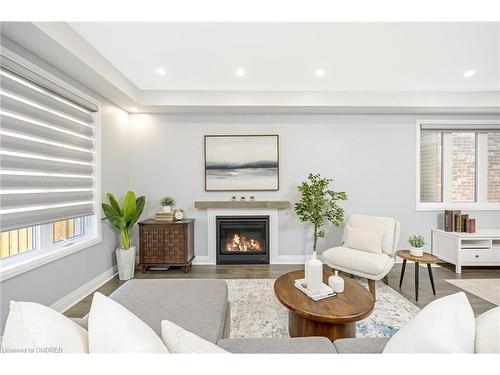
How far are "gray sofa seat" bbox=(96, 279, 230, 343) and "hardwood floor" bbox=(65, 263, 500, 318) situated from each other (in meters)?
1.36

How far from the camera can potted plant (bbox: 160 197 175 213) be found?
3.50 m

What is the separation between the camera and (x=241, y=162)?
371 centimetres

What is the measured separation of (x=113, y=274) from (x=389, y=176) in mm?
4442

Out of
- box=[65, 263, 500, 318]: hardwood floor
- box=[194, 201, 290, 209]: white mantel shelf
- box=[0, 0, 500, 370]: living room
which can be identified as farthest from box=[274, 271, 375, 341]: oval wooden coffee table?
box=[194, 201, 290, 209]: white mantel shelf

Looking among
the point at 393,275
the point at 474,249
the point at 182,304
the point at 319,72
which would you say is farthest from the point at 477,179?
the point at 182,304

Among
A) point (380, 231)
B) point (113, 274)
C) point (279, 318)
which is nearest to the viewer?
point (279, 318)

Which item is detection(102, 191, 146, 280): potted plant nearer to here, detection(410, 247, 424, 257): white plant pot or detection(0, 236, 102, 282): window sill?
detection(0, 236, 102, 282): window sill

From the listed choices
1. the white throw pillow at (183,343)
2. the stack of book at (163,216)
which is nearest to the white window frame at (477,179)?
the stack of book at (163,216)

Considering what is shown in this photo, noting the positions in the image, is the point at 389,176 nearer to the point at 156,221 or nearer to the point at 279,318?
the point at 279,318

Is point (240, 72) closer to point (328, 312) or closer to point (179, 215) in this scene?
point (179, 215)

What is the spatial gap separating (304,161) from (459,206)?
2619 mm

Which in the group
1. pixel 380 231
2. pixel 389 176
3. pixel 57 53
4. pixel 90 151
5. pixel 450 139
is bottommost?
pixel 380 231
